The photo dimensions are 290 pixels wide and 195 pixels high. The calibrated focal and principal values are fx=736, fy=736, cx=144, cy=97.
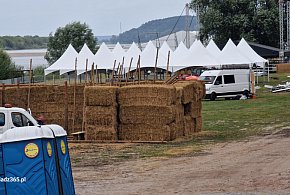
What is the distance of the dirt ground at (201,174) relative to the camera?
15250 millimetres

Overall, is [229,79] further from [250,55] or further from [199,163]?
[199,163]

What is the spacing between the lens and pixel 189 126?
28.1m

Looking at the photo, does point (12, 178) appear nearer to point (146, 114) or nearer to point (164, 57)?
point (146, 114)

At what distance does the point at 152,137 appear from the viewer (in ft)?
84.5

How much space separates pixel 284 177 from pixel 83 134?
471 inches

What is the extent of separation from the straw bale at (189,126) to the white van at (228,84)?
21.6m

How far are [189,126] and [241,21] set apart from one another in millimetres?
71768

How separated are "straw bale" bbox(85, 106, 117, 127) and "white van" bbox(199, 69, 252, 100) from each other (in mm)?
24466

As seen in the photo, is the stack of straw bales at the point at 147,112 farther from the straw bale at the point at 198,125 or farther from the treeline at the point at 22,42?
the treeline at the point at 22,42

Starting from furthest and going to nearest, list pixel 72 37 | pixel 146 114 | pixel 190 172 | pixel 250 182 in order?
pixel 72 37 < pixel 146 114 < pixel 190 172 < pixel 250 182

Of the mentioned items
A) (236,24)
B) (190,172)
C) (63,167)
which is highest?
(236,24)

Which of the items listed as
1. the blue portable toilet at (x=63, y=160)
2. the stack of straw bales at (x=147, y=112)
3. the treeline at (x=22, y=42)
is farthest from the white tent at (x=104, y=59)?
the treeline at (x=22, y=42)

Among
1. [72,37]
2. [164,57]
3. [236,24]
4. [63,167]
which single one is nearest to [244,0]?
[236,24]

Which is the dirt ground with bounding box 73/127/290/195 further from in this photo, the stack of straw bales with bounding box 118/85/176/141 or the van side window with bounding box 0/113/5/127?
the van side window with bounding box 0/113/5/127
